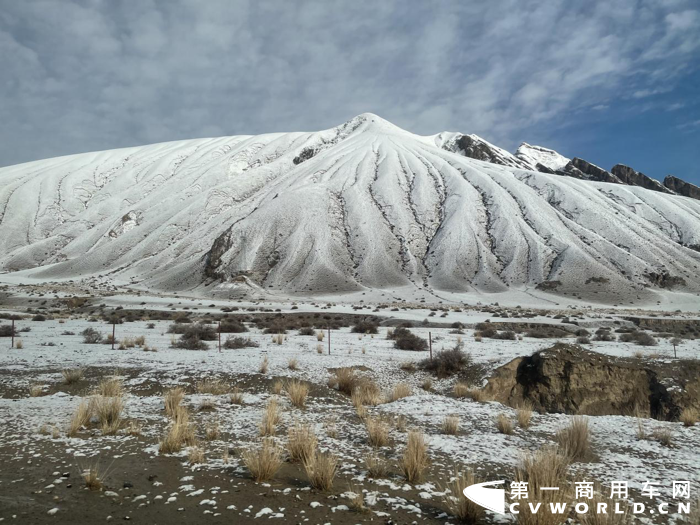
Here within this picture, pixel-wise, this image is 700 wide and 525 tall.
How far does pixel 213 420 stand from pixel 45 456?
250 cm

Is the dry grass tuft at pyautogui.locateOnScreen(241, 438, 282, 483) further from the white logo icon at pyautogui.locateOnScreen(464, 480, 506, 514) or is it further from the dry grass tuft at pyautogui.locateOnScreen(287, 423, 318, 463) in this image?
the white logo icon at pyautogui.locateOnScreen(464, 480, 506, 514)

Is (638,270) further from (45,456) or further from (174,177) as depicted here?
(174,177)

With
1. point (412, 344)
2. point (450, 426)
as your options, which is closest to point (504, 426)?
point (450, 426)

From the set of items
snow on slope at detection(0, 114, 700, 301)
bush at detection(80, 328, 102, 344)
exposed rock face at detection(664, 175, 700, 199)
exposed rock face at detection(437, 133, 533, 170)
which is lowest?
bush at detection(80, 328, 102, 344)

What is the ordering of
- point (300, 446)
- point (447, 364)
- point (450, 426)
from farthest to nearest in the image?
point (447, 364)
point (450, 426)
point (300, 446)

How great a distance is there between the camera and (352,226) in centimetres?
7488

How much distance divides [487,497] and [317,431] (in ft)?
10.7

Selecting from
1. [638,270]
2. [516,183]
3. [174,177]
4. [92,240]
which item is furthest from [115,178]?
[638,270]

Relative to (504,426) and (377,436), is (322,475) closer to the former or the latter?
(377,436)

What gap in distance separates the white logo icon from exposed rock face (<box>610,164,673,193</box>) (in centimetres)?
13394

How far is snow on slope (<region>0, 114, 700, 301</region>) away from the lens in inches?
2539

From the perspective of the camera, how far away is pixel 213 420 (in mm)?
7586

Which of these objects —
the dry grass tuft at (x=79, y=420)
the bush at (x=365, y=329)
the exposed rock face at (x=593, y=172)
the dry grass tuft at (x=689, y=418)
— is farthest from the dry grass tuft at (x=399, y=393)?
the exposed rock face at (x=593, y=172)

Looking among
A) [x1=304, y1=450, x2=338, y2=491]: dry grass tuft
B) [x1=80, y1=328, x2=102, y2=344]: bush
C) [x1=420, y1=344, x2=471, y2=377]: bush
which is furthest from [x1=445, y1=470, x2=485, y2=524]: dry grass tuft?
[x1=80, y1=328, x2=102, y2=344]: bush
